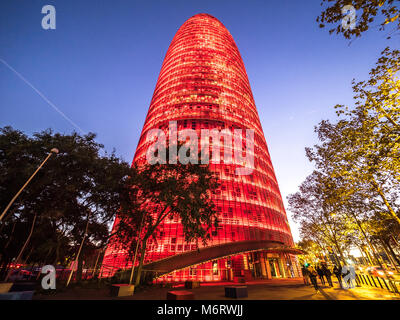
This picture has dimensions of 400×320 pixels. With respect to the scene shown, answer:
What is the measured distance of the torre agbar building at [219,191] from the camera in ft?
84.9

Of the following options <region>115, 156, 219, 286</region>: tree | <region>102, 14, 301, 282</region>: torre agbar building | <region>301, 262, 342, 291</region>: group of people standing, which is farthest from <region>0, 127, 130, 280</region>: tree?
<region>301, 262, 342, 291</region>: group of people standing

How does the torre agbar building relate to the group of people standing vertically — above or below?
above

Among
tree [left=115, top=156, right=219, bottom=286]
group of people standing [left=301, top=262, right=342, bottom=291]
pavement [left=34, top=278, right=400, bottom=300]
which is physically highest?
tree [left=115, top=156, right=219, bottom=286]

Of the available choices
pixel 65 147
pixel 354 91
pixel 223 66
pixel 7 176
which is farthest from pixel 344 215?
pixel 223 66

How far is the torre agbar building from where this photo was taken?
25.9 meters

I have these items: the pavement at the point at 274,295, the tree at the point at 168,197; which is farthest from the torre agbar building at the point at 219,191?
the pavement at the point at 274,295

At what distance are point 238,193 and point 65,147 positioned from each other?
30985 millimetres

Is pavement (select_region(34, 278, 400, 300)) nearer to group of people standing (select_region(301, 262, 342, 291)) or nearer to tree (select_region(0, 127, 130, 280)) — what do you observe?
group of people standing (select_region(301, 262, 342, 291))

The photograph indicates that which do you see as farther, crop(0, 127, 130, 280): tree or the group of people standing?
crop(0, 127, 130, 280): tree

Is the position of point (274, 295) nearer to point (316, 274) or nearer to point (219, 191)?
point (316, 274)

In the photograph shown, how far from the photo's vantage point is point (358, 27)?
6906mm

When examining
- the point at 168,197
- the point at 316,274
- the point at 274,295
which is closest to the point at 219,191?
the point at 168,197

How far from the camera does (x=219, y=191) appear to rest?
116ft
